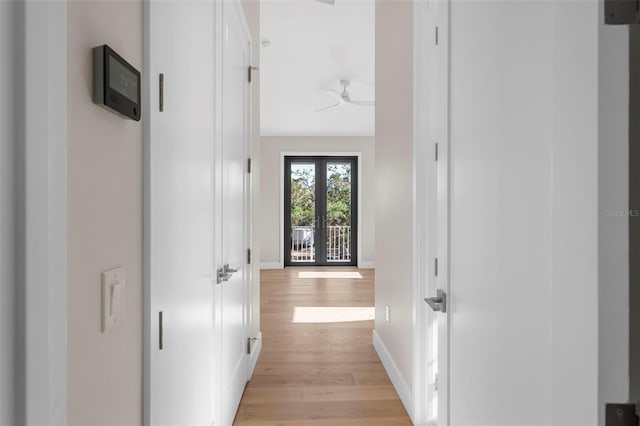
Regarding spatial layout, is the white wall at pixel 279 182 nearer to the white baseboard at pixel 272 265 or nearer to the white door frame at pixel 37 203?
the white baseboard at pixel 272 265

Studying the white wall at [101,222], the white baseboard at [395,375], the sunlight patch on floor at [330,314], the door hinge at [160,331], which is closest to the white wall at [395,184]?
the white baseboard at [395,375]

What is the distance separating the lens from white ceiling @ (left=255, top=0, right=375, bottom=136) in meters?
3.45

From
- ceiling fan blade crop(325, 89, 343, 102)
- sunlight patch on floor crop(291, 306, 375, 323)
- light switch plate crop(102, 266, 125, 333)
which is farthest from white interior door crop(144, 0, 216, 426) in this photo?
ceiling fan blade crop(325, 89, 343, 102)

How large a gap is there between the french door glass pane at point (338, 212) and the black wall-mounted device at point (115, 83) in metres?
6.97

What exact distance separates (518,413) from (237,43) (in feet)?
6.94

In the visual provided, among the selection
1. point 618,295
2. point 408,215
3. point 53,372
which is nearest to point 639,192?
point 618,295

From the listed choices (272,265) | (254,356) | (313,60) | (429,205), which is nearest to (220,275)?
(429,205)

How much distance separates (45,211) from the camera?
50cm

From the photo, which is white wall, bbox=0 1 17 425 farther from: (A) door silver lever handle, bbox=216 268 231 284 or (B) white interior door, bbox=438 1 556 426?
(A) door silver lever handle, bbox=216 268 231 284

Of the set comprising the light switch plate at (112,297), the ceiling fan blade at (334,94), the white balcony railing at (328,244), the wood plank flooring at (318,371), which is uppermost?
the ceiling fan blade at (334,94)

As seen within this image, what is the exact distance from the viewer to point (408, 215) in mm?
Result: 2113

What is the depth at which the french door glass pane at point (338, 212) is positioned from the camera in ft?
25.6

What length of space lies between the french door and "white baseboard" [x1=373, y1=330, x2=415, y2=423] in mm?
4761

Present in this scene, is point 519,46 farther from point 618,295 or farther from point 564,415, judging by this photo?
point 564,415
